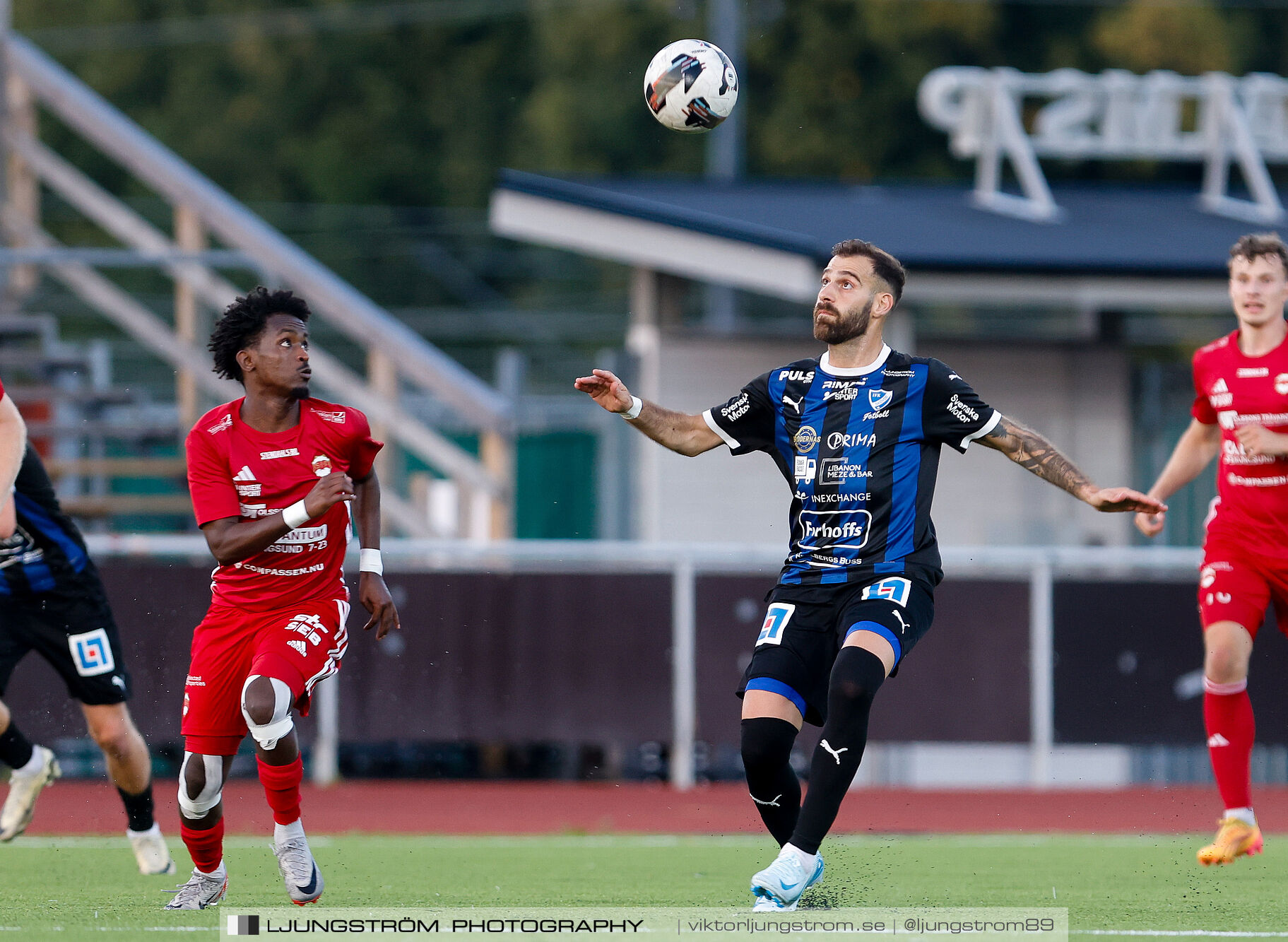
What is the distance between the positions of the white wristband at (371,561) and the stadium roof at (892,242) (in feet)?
26.2

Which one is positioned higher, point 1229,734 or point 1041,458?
point 1041,458

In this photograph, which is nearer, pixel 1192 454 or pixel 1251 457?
pixel 1251 457

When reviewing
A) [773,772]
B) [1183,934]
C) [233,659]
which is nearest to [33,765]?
[233,659]

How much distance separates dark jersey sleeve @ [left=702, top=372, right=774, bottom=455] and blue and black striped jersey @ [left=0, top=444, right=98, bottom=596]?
8.76 feet

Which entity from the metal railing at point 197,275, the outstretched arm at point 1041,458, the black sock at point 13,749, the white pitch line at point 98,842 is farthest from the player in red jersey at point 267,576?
the metal railing at point 197,275

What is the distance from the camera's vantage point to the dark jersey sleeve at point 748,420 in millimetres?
7363

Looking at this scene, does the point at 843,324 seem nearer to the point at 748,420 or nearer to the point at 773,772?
the point at 748,420

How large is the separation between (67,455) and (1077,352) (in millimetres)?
8245

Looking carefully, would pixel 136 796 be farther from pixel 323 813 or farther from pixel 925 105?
pixel 925 105

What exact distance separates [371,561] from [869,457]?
1.77 m

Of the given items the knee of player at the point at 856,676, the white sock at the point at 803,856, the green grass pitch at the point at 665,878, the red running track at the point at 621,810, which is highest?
the knee of player at the point at 856,676

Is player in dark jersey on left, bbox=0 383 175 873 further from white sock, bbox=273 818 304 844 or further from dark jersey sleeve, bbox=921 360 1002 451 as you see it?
dark jersey sleeve, bbox=921 360 1002 451

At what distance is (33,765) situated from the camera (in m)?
8.75

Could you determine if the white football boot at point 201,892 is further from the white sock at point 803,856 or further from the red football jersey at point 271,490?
the white sock at point 803,856
